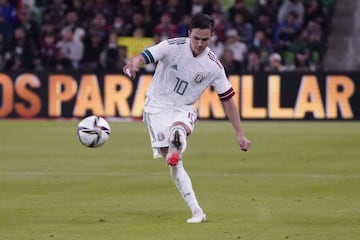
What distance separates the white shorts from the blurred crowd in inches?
690

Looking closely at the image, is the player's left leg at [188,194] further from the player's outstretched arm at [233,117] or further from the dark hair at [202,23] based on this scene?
the dark hair at [202,23]

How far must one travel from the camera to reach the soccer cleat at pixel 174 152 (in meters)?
11.2

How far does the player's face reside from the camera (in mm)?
11328

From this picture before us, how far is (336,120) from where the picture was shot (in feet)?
92.0

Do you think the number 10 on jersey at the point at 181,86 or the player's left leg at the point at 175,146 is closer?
the player's left leg at the point at 175,146

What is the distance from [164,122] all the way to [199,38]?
95 cm

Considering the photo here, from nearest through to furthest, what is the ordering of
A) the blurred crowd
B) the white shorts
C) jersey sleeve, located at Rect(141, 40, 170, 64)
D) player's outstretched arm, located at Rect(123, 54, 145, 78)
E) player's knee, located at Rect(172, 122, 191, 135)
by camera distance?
player's outstretched arm, located at Rect(123, 54, 145, 78) → jersey sleeve, located at Rect(141, 40, 170, 64) → player's knee, located at Rect(172, 122, 191, 135) → the white shorts → the blurred crowd

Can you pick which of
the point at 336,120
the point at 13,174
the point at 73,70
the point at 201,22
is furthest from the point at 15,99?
the point at 201,22

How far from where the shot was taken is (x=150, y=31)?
31.6 metres

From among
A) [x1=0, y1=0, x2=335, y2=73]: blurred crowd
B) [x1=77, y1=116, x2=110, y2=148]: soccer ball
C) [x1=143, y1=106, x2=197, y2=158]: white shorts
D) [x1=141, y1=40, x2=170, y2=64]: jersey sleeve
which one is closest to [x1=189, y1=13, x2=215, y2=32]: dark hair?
[x1=141, y1=40, x2=170, y2=64]: jersey sleeve

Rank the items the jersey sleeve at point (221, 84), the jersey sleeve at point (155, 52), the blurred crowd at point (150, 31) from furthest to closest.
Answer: the blurred crowd at point (150, 31) → the jersey sleeve at point (221, 84) → the jersey sleeve at point (155, 52)

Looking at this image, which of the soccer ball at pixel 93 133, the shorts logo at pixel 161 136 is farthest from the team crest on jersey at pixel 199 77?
the soccer ball at pixel 93 133

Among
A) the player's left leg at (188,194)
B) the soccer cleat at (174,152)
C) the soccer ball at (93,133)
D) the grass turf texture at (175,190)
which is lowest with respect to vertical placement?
the grass turf texture at (175,190)

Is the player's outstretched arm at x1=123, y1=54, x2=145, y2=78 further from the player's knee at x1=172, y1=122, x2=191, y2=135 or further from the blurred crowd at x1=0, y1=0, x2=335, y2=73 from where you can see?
the blurred crowd at x1=0, y1=0, x2=335, y2=73
